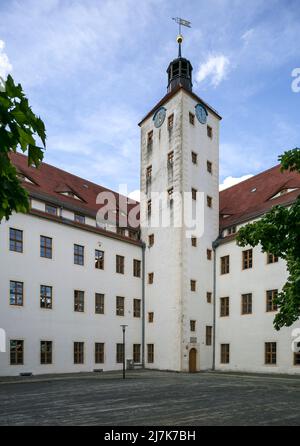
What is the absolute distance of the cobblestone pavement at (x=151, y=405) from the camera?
40.6 ft

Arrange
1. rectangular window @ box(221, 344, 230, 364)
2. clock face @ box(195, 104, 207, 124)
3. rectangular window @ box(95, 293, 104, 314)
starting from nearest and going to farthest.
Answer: rectangular window @ box(95, 293, 104, 314) < rectangular window @ box(221, 344, 230, 364) < clock face @ box(195, 104, 207, 124)

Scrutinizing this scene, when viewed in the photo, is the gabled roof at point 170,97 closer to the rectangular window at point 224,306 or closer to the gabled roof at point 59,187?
the gabled roof at point 59,187

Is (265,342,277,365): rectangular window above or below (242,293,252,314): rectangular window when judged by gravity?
below

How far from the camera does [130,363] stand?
1417 inches

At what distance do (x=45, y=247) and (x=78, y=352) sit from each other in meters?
7.74

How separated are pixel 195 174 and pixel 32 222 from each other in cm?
1419

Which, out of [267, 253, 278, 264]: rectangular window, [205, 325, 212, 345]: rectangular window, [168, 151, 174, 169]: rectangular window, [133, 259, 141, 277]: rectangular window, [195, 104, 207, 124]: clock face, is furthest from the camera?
[195, 104, 207, 124]: clock face

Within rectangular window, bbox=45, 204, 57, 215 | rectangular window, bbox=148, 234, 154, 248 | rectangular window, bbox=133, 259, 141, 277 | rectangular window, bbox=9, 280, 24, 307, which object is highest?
rectangular window, bbox=45, 204, 57, 215

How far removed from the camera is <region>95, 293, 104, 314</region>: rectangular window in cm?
3422

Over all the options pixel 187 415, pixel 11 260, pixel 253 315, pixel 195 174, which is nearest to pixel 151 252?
pixel 195 174

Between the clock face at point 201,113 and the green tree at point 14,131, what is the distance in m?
37.0

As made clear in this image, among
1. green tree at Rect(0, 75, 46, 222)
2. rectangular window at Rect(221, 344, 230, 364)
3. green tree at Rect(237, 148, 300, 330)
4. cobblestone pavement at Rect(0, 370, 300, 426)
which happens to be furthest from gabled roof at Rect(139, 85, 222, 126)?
green tree at Rect(0, 75, 46, 222)

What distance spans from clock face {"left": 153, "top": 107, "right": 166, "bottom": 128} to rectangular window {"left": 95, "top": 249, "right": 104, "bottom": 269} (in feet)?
42.1

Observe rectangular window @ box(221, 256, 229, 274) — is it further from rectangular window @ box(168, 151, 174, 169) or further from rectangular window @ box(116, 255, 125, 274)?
rectangular window @ box(168, 151, 174, 169)
